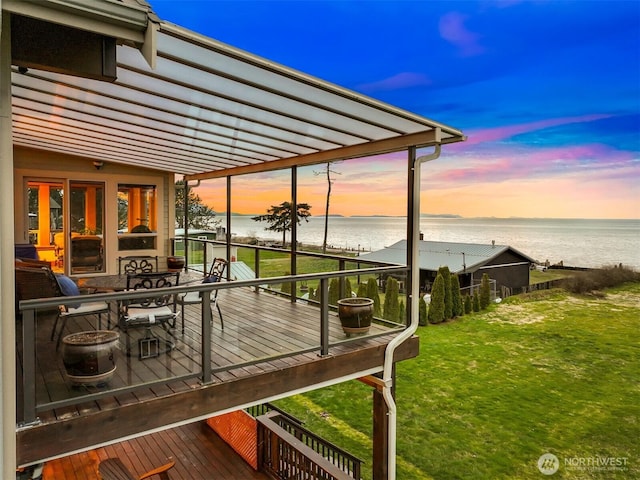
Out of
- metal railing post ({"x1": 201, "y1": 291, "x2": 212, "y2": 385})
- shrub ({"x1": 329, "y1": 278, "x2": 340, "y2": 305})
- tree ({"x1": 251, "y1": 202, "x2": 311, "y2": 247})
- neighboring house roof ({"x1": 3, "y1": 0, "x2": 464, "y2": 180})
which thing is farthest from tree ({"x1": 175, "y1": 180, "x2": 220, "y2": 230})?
metal railing post ({"x1": 201, "y1": 291, "x2": 212, "y2": 385})

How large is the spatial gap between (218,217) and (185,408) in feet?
129

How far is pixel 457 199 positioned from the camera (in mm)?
42312

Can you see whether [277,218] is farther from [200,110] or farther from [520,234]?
[520,234]

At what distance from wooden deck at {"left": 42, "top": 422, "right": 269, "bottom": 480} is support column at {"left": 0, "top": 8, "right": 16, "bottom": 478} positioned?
4.15 metres

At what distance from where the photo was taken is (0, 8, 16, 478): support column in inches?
94.7

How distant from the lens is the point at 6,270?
2480 mm

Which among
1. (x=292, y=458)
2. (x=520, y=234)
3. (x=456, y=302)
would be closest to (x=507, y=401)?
(x=456, y=302)

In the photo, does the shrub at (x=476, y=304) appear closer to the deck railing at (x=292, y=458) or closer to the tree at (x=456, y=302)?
the tree at (x=456, y=302)

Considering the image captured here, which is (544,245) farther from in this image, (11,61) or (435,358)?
(11,61)

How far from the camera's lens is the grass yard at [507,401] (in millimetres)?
11078

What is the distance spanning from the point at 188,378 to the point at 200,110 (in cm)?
285

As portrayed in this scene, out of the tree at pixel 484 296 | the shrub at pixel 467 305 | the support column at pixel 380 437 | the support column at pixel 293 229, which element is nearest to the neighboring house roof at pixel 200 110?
the support column at pixel 293 229

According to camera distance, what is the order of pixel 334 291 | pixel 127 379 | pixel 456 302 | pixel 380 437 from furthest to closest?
1. pixel 456 302
2. pixel 334 291
3. pixel 380 437
4. pixel 127 379

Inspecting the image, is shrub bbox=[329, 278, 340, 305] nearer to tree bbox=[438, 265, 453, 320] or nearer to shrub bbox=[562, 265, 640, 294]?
tree bbox=[438, 265, 453, 320]
